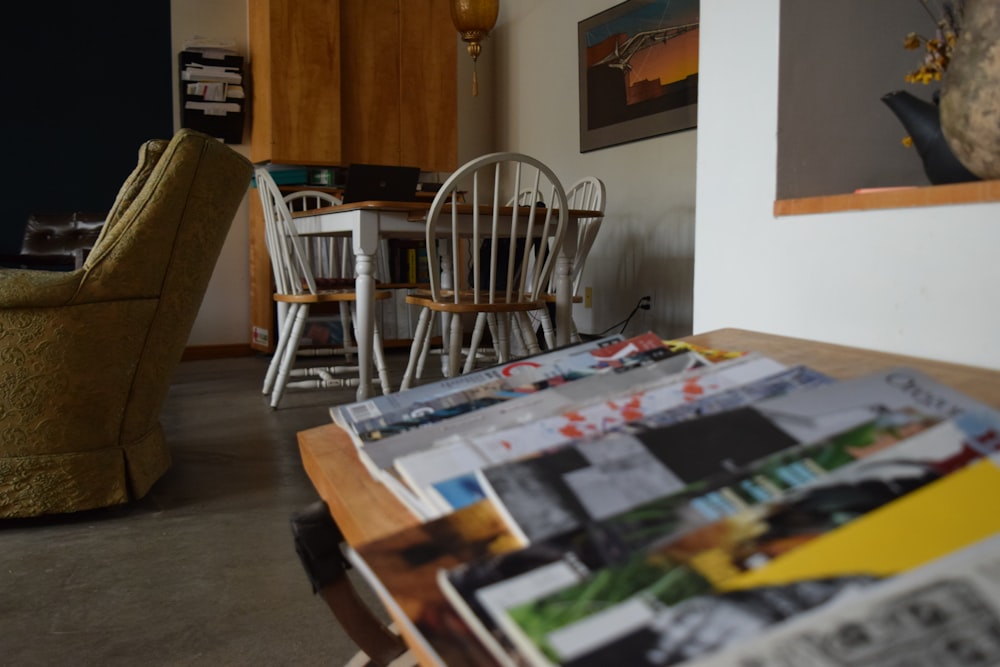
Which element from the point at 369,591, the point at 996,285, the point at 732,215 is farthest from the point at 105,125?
the point at 996,285

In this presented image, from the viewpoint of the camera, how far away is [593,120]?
185 inches

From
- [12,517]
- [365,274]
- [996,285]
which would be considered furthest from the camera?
[365,274]

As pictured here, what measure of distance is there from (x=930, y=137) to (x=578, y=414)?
0.56 m

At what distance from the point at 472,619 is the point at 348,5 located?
5.01 meters

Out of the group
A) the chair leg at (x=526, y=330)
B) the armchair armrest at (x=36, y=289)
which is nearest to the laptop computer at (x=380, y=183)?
the chair leg at (x=526, y=330)

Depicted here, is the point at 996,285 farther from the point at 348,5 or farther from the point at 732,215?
the point at 348,5

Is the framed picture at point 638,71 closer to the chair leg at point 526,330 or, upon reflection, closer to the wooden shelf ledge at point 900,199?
the chair leg at point 526,330

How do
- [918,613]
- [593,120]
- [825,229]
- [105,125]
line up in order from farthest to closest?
[593,120] < [105,125] < [825,229] < [918,613]

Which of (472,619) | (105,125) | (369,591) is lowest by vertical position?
(369,591)

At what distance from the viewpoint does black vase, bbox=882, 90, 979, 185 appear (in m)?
0.77

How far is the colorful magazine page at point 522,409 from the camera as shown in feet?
1.54

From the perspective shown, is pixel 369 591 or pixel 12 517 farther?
pixel 12 517

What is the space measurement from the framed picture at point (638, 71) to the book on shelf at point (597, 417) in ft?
11.8

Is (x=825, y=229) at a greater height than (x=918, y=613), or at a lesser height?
greater
